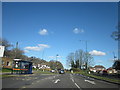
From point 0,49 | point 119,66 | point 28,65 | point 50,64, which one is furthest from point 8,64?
point 50,64

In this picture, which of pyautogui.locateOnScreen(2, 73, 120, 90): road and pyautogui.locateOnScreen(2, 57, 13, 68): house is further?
pyautogui.locateOnScreen(2, 57, 13, 68): house

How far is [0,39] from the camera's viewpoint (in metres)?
68.8

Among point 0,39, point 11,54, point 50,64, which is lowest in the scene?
point 50,64

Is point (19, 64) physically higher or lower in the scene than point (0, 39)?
lower

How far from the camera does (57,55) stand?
7588 cm

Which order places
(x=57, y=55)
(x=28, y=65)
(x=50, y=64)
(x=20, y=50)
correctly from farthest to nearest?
(x=50, y=64)
(x=20, y=50)
(x=57, y=55)
(x=28, y=65)

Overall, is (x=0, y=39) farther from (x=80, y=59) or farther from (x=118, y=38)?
(x=118, y=38)

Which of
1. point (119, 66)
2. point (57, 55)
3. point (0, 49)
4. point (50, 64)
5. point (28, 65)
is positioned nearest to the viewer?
point (0, 49)

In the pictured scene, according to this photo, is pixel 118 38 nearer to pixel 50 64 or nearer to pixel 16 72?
pixel 16 72

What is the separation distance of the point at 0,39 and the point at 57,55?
26.3 meters

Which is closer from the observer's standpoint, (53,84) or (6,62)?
(53,84)

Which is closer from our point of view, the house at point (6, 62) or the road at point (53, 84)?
the road at point (53, 84)

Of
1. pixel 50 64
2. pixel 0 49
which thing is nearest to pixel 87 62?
pixel 0 49

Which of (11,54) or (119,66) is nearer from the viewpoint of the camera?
(119,66)
